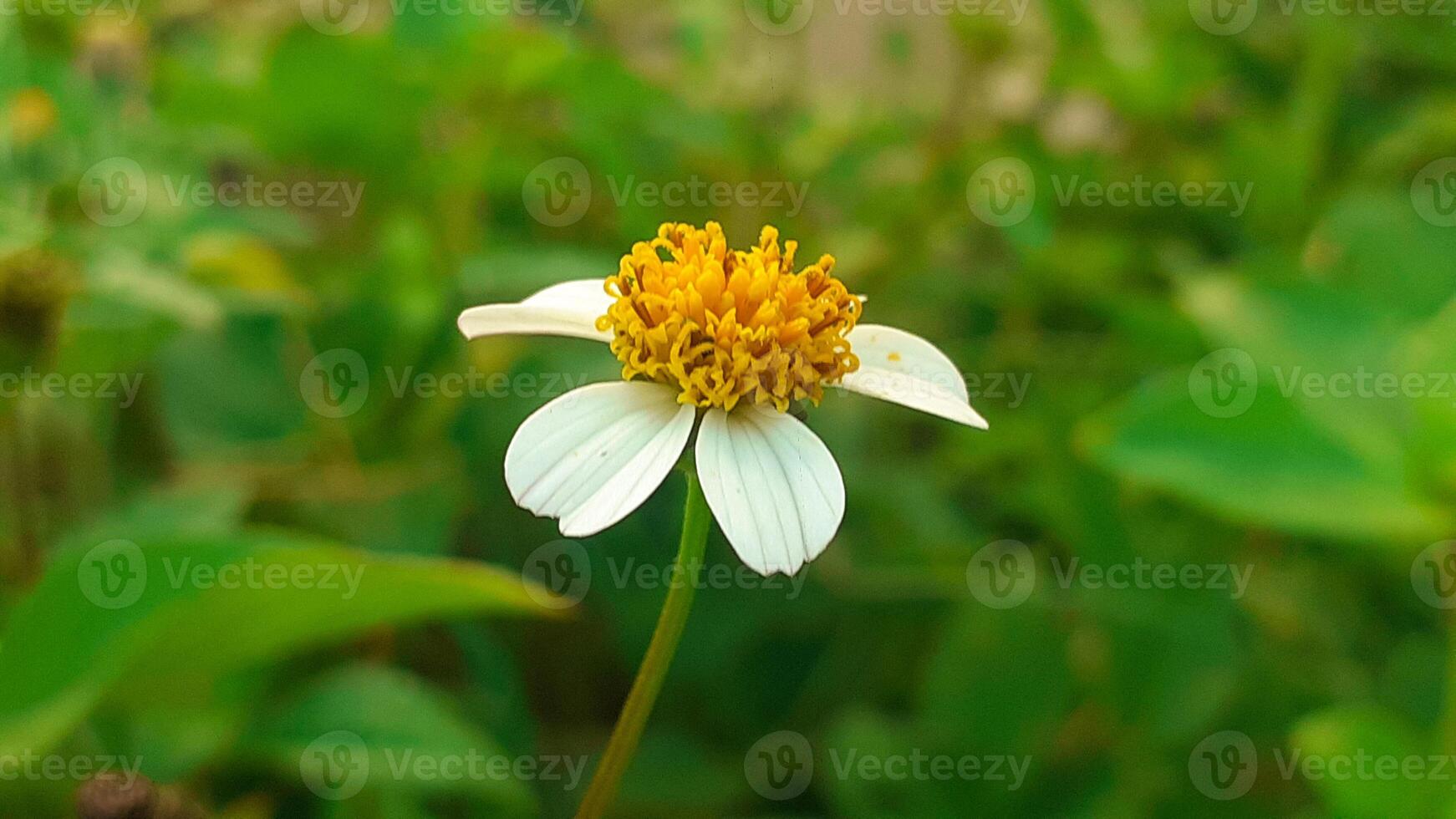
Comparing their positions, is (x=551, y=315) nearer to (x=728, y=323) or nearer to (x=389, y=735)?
(x=728, y=323)

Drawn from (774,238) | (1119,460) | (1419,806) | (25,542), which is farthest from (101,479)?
(1419,806)

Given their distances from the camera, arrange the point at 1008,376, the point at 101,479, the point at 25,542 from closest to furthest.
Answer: the point at 25,542 < the point at 101,479 < the point at 1008,376

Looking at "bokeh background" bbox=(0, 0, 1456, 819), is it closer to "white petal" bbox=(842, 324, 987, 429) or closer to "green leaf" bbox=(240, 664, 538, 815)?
"green leaf" bbox=(240, 664, 538, 815)

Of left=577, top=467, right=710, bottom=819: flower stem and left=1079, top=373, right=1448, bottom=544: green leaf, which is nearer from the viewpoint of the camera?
left=577, top=467, right=710, bottom=819: flower stem

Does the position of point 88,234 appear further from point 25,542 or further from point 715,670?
point 715,670

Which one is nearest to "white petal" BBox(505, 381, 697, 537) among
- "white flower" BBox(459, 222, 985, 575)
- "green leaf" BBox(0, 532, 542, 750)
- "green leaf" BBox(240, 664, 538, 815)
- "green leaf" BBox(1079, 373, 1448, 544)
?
"white flower" BBox(459, 222, 985, 575)

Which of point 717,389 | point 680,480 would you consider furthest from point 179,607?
point 680,480

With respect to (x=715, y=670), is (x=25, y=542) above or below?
below
